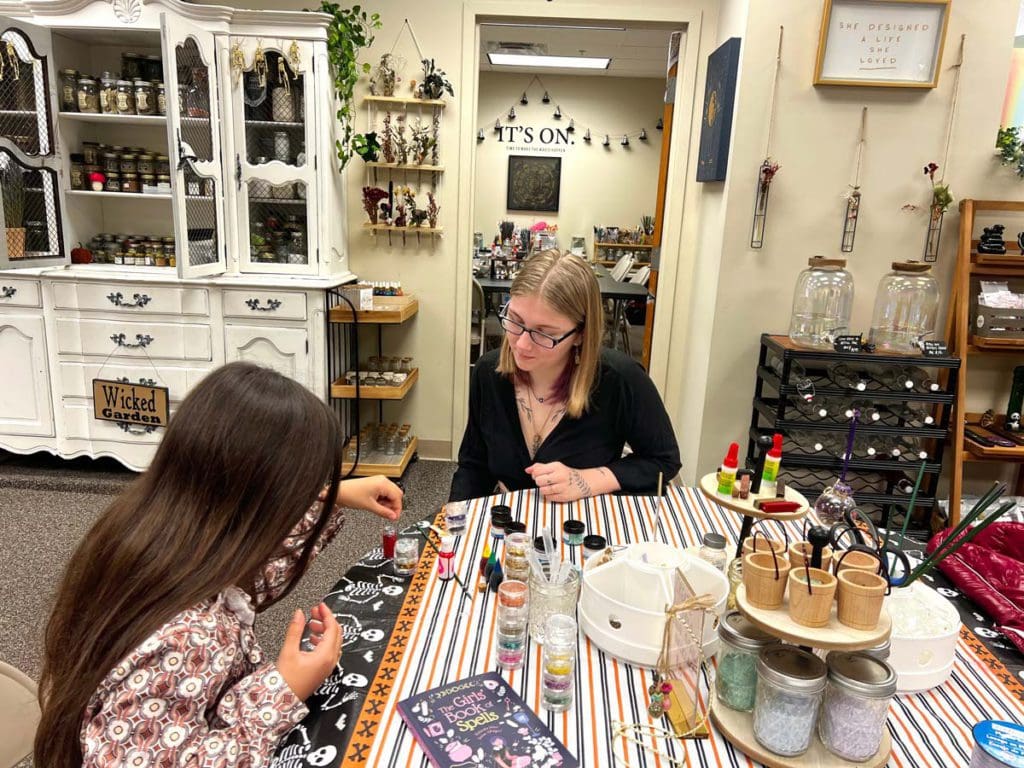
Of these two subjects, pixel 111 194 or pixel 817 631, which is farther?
pixel 111 194

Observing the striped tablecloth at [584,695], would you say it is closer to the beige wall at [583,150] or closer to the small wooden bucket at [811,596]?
the small wooden bucket at [811,596]

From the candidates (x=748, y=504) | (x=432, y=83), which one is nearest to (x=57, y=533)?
(x=432, y=83)

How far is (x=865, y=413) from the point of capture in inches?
106

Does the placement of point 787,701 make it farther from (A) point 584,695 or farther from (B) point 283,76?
(B) point 283,76

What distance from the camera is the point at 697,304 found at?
3.27 m

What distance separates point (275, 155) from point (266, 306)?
0.74 metres

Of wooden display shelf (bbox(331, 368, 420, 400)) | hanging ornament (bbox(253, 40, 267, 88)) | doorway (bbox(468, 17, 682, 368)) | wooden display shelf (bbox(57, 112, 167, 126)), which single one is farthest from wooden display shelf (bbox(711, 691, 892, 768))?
doorway (bbox(468, 17, 682, 368))

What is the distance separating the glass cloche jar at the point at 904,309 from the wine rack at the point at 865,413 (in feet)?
0.49

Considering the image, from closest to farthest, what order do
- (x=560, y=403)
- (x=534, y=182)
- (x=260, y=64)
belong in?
(x=560, y=403) → (x=260, y=64) → (x=534, y=182)

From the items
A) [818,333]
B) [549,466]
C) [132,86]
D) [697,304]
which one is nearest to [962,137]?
[818,333]

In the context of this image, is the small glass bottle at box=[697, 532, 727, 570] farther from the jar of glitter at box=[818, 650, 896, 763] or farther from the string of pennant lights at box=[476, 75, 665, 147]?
the string of pennant lights at box=[476, 75, 665, 147]

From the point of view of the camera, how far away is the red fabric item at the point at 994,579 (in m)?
1.17

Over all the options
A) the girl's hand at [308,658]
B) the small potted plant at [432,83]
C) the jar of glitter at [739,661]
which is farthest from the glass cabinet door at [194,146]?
the jar of glitter at [739,661]

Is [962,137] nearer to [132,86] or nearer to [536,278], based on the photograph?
[536,278]
